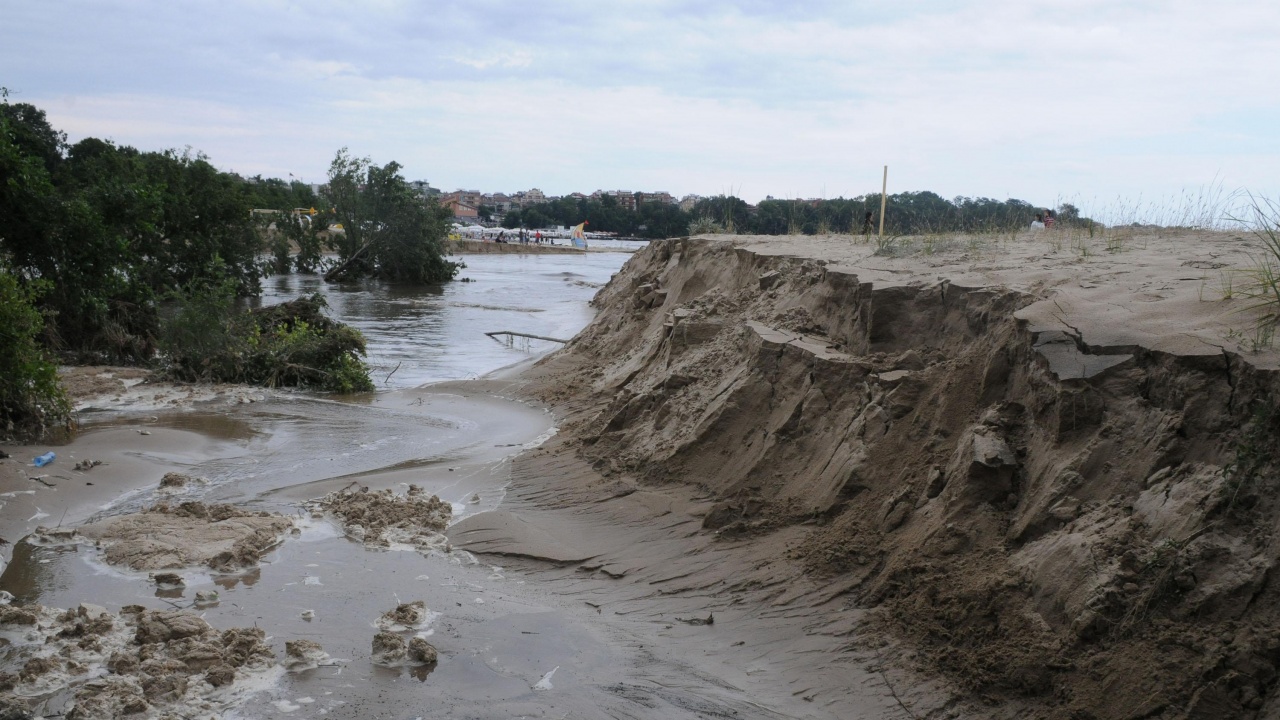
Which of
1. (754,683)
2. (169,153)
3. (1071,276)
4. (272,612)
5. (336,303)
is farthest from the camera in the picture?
(336,303)

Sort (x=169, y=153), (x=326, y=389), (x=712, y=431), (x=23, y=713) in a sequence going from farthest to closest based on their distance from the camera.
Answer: (x=169, y=153) → (x=326, y=389) → (x=712, y=431) → (x=23, y=713)

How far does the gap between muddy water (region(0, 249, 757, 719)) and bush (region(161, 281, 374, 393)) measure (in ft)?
2.54

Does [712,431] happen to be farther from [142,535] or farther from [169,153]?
[169,153]

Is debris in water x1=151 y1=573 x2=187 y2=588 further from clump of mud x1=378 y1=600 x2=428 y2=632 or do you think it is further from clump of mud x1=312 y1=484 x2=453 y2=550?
clump of mud x1=378 y1=600 x2=428 y2=632

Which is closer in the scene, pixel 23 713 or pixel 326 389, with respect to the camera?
pixel 23 713

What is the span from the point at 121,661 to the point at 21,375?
20.0ft

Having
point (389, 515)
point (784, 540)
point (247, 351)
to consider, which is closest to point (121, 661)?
point (389, 515)

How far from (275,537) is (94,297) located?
10201mm

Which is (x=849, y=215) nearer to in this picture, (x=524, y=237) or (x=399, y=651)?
(x=399, y=651)

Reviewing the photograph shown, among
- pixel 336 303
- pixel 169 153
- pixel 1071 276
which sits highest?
pixel 169 153

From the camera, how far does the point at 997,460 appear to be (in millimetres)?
5438

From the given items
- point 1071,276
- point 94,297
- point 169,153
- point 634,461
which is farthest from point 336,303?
point 1071,276

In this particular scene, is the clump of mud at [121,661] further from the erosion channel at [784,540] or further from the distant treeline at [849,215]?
the distant treeline at [849,215]

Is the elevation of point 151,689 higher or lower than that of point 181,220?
lower
